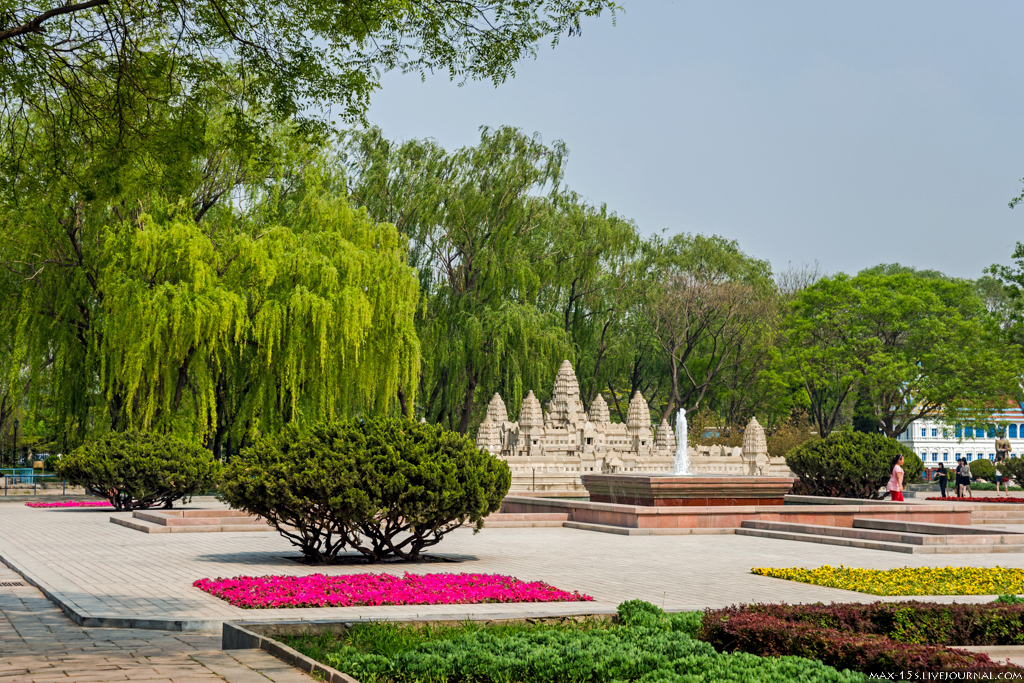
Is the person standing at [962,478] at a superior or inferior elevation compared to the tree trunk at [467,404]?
inferior

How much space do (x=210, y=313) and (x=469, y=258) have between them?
1901 cm

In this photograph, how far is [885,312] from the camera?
53219 millimetres

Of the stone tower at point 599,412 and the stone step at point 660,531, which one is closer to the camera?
the stone step at point 660,531

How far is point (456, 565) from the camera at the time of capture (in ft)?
48.9

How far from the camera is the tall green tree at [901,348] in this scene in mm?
51188

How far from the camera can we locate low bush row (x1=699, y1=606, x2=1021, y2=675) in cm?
695

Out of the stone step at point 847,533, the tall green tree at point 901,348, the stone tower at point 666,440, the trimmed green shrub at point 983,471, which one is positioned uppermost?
the tall green tree at point 901,348

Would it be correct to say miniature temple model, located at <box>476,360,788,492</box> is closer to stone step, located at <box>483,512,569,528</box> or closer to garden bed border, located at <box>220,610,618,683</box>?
stone step, located at <box>483,512,569,528</box>

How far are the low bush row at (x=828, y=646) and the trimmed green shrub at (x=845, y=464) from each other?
23.3 metres

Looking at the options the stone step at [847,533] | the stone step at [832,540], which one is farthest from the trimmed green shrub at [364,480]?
the stone step at [847,533]

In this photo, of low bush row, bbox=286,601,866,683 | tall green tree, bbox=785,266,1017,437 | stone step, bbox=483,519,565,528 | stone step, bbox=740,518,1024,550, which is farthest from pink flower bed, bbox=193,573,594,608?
tall green tree, bbox=785,266,1017,437

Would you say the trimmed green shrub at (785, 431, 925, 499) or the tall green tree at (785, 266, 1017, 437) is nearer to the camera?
the trimmed green shrub at (785, 431, 925, 499)

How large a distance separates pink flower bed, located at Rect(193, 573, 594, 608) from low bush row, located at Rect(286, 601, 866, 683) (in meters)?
2.10

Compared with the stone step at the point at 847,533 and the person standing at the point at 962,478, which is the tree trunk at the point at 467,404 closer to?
the person standing at the point at 962,478
